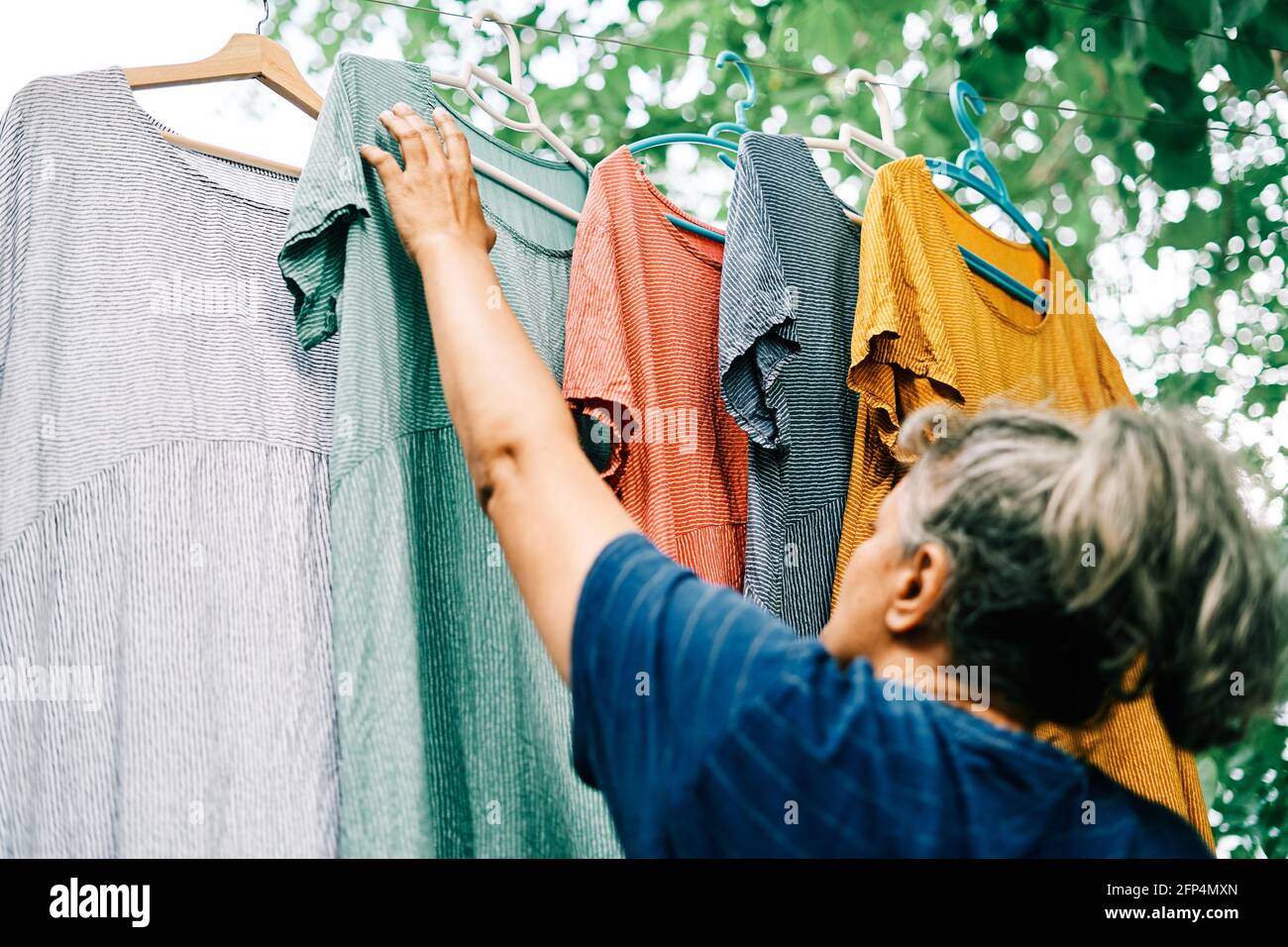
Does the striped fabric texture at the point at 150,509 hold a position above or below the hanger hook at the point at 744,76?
below

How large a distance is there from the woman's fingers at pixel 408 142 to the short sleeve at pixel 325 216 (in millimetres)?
32

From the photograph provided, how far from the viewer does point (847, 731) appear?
0.66 metres

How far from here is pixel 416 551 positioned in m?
0.93

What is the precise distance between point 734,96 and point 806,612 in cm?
160

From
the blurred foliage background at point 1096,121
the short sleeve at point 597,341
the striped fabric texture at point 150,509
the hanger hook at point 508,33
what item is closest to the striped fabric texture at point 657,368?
the short sleeve at point 597,341

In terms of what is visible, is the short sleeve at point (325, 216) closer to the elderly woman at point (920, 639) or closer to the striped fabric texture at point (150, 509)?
the striped fabric texture at point (150, 509)

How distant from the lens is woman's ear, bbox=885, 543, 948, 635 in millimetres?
743

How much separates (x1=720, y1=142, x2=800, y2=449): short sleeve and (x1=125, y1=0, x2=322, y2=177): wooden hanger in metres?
0.42

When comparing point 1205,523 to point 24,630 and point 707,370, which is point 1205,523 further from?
point 24,630

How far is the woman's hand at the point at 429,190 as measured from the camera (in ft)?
2.91

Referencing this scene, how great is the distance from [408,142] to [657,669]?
522mm

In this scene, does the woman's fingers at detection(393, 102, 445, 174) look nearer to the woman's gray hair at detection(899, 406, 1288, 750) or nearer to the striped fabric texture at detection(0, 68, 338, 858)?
the striped fabric texture at detection(0, 68, 338, 858)

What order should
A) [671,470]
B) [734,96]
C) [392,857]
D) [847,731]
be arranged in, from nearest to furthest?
1. [847,731]
2. [392,857]
3. [671,470]
4. [734,96]
